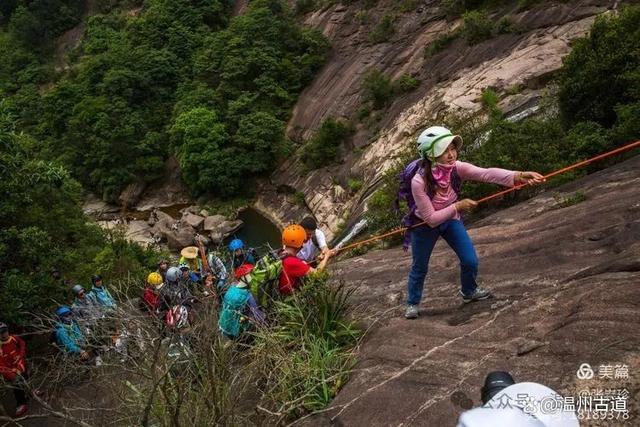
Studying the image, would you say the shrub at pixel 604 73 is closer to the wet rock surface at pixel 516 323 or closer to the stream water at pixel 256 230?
the wet rock surface at pixel 516 323

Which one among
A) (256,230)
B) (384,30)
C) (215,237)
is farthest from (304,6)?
(215,237)

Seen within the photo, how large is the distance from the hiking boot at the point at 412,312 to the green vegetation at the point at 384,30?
27.9m

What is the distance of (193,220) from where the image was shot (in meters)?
30.7

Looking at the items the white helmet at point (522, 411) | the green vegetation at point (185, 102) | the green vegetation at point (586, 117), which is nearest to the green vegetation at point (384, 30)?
the green vegetation at point (185, 102)

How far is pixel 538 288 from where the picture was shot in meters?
5.30

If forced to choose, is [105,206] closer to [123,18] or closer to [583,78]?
[123,18]

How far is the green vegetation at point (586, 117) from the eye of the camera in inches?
386

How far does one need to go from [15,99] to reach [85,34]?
10345mm

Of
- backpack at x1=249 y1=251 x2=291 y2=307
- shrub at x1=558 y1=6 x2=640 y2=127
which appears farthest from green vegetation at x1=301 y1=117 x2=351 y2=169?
backpack at x1=249 y1=251 x2=291 y2=307

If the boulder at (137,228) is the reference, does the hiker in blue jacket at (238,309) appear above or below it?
above

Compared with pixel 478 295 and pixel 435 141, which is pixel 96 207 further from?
pixel 435 141

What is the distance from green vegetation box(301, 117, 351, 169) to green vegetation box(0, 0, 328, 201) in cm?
338

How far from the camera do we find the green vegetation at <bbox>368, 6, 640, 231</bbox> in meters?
9.81

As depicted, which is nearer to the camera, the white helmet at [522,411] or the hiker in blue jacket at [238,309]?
the white helmet at [522,411]
